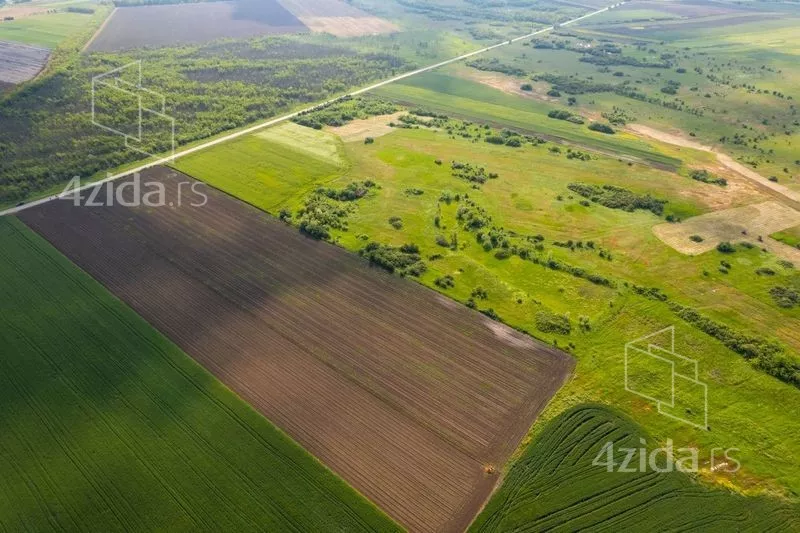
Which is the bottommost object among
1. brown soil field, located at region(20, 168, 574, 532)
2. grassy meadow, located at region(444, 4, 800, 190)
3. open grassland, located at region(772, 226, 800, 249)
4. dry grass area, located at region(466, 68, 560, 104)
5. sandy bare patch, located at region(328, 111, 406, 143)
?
brown soil field, located at region(20, 168, 574, 532)

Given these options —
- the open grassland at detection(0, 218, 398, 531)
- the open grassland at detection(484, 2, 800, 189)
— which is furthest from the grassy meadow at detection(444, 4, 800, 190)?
the open grassland at detection(0, 218, 398, 531)

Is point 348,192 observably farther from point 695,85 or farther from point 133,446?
point 695,85

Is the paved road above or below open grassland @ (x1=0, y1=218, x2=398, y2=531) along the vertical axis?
above

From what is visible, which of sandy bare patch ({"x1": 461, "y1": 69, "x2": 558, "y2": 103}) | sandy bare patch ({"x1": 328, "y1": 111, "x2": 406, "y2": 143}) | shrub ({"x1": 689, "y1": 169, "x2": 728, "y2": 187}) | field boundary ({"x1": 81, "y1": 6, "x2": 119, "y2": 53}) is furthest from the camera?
field boundary ({"x1": 81, "y1": 6, "x2": 119, "y2": 53})

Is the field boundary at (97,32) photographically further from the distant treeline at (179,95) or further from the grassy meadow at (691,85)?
the grassy meadow at (691,85)

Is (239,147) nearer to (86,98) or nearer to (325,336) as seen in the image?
(86,98)

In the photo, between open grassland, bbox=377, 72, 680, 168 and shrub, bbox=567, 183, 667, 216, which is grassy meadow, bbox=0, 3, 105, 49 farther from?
shrub, bbox=567, 183, 667, 216

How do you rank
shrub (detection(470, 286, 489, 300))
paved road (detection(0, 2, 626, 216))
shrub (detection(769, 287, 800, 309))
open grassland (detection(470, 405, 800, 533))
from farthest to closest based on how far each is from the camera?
paved road (detection(0, 2, 626, 216))
shrub (detection(470, 286, 489, 300))
shrub (detection(769, 287, 800, 309))
open grassland (detection(470, 405, 800, 533))
